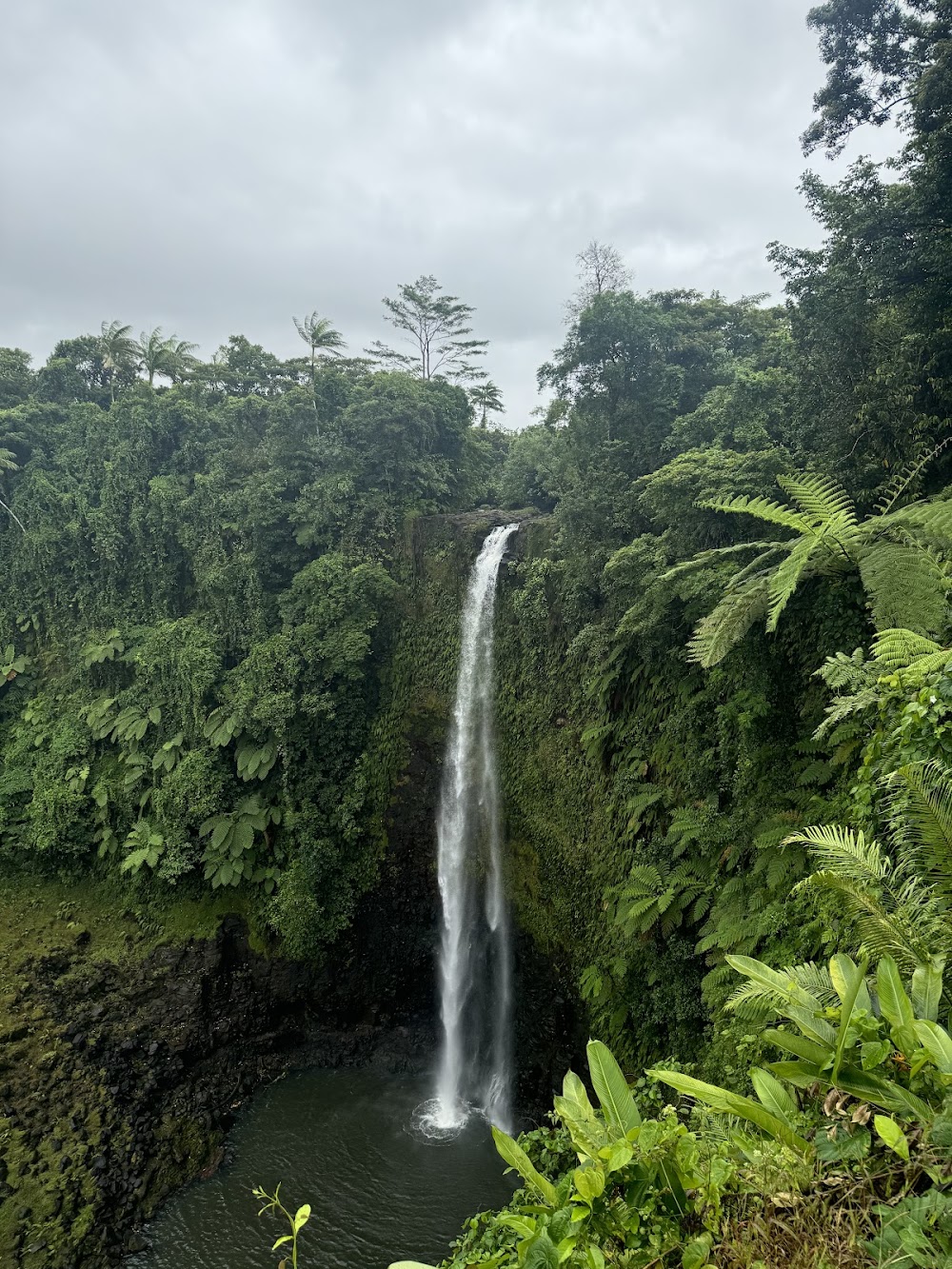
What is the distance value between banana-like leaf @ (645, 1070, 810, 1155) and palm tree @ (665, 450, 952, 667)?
2.94 metres

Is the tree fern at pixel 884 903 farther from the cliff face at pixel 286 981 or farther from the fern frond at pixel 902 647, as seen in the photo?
the cliff face at pixel 286 981

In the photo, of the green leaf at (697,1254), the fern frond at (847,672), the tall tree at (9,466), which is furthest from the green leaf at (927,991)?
the tall tree at (9,466)

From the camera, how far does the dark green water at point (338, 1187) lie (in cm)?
754

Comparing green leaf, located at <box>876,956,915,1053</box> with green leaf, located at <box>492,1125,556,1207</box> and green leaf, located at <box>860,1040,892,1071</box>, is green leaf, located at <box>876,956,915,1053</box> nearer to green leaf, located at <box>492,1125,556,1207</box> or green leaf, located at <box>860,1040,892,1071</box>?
green leaf, located at <box>860,1040,892,1071</box>

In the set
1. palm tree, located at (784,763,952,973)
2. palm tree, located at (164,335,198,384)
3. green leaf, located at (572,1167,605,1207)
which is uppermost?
palm tree, located at (164,335,198,384)

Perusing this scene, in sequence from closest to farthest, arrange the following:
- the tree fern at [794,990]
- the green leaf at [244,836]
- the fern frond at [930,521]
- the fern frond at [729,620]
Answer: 1. the tree fern at [794,990]
2. the fern frond at [930,521]
3. the fern frond at [729,620]
4. the green leaf at [244,836]

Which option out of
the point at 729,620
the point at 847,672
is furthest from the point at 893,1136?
the point at 729,620

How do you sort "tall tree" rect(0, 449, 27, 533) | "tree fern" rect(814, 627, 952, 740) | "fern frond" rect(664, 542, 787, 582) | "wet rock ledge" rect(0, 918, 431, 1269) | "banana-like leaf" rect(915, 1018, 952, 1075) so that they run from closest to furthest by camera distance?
"banana-like leaf" rect(915, 1018, 952, 1075) < "tree fern" rect(814, 627, 952, 740) < "fern frond" rect(664, 542, 787, 582) < "wet rock ledge" rect(0, 918, 431, 1269) < "tall tree" rect(0, 449, 27, 533)

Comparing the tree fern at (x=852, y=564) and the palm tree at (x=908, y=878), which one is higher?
the tree fern at (x=852, y=564)

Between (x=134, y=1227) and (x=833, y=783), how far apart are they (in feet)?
33.2

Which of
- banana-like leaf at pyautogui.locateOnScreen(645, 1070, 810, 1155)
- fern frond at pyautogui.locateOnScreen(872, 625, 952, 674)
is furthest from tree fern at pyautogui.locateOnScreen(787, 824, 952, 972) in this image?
fern frond at pyautogui.locateOnScreen(872, 625, 952, 674)

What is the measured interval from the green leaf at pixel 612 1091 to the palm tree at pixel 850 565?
2.88 m

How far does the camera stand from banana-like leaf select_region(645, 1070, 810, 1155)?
175 cm

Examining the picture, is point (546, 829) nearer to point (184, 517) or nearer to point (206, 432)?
point (184, 517)
